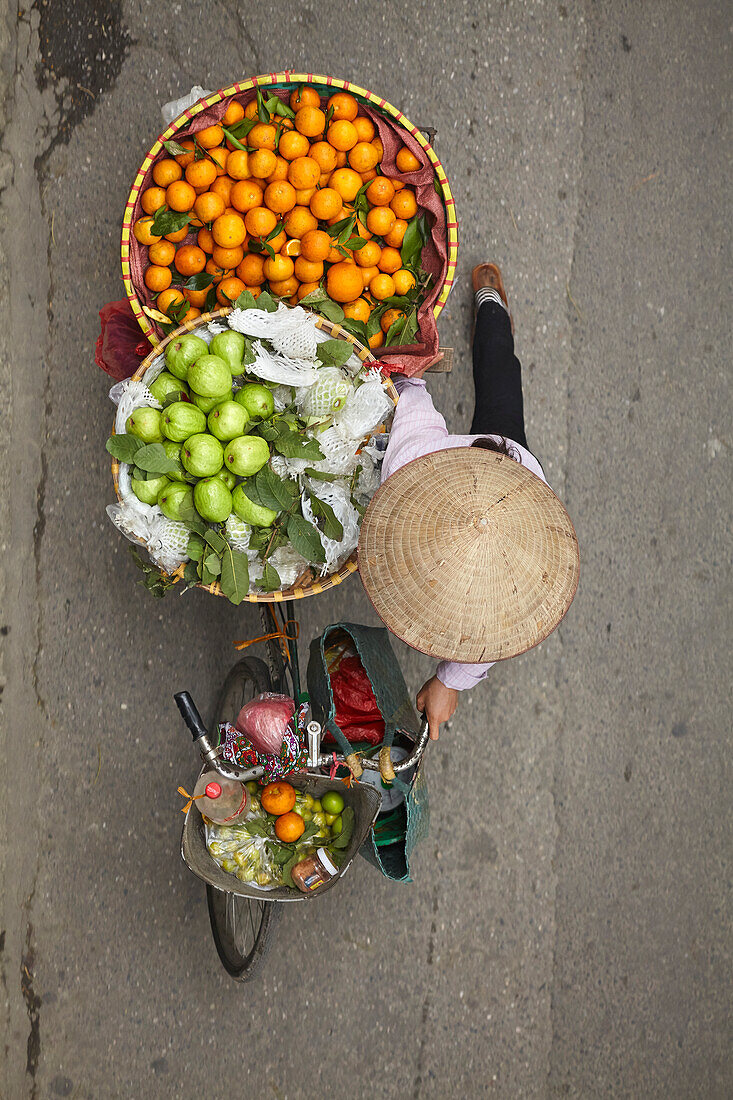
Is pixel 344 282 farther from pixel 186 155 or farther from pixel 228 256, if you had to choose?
pixel 186 155

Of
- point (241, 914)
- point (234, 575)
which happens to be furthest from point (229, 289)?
point (241, 914)

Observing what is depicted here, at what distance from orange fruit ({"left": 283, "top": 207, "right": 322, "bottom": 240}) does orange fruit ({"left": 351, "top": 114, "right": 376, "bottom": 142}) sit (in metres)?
0.21

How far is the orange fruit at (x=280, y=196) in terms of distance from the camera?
1.70 m

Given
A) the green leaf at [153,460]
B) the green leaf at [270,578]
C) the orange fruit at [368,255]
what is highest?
the orange fruit at [368,255]

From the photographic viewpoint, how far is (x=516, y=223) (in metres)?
2.62

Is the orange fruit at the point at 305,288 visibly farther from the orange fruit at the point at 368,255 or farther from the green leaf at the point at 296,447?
the green leaf at the point at 296,447

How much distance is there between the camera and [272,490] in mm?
1603

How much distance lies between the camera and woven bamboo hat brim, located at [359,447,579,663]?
138 cm

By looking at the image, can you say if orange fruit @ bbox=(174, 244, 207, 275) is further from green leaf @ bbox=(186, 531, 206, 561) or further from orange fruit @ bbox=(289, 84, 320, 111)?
→ green leaf @ bbox=(186, 531, 206, 561)

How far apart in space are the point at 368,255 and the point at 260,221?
0.27 metres

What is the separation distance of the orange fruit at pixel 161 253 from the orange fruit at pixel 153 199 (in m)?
0.08

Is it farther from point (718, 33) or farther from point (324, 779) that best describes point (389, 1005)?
point (718, 33)

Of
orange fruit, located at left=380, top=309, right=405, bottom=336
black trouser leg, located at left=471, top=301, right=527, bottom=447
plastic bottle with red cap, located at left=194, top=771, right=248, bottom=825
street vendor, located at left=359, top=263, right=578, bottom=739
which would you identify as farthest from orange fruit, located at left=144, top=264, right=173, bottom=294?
plastic bottle with red cap, located at left=194, top=771, right=248, bottom=825

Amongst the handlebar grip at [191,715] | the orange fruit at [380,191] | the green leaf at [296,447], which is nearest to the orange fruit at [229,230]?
the orange fruit at [380,191]
